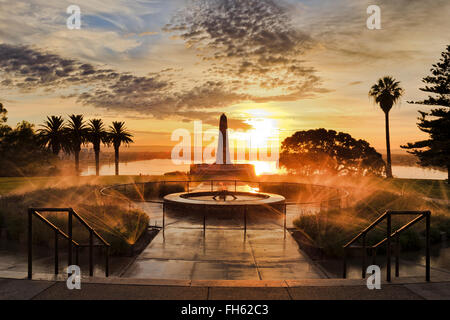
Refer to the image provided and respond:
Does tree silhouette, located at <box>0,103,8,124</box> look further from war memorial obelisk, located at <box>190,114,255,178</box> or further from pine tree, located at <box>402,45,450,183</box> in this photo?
pine tree, located at <box>402,45,450,183</box>

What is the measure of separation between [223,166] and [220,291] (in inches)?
1807

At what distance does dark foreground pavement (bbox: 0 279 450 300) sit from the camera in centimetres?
556

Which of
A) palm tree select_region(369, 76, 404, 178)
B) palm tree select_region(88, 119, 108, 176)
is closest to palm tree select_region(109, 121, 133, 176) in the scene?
palm tree select_region(88, 119, 108, 176)

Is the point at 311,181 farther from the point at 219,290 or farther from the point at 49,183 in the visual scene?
the point at 219,290

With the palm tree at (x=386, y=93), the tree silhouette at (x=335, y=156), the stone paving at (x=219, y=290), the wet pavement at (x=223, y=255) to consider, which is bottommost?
the wet pavement at (x=223, y=255)

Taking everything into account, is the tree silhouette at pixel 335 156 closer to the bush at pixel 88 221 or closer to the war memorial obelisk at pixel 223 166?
the war memorial obelisk at pixel 223 166

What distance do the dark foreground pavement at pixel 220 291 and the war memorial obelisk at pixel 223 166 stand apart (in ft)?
137

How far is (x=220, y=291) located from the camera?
5801mm

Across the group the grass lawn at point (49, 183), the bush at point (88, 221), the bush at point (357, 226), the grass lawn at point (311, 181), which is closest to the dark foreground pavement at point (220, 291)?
the bush at point (357, 226)

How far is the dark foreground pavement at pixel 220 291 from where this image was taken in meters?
5.56

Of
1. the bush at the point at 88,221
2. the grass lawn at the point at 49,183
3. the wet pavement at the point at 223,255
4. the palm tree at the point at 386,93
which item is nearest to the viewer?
the wet pavement at the point at 223,255

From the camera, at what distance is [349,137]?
5169 cm

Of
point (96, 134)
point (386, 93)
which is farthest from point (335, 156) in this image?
point (96, 134)
